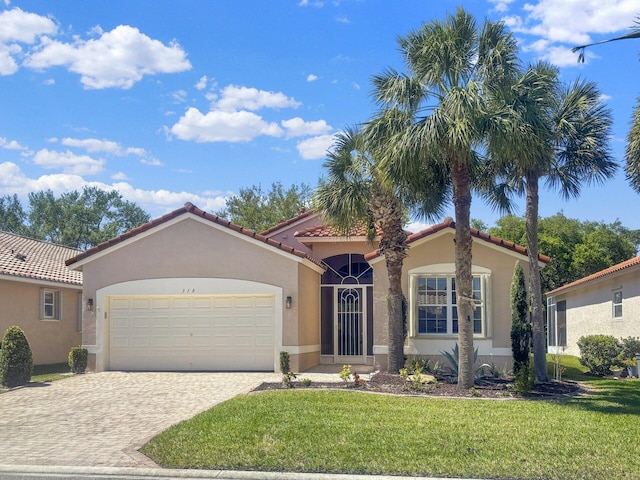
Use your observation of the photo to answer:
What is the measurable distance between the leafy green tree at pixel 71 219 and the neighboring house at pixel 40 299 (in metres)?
29.8

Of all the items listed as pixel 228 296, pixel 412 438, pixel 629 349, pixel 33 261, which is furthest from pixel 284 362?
pixel 33 261

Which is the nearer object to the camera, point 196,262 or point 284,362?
point 284,362

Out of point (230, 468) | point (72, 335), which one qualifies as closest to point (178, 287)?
point (72, 335)

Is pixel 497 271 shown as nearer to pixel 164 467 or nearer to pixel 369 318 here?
pixel 369 318

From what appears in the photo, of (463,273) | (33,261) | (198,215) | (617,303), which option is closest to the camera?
(463,273)

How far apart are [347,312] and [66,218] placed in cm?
4114

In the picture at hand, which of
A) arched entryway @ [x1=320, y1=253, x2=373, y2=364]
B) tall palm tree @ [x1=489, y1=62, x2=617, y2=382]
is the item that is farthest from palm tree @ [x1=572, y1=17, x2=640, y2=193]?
arched entryway @ [x1=320, y1=253, x2=373, y2=364]

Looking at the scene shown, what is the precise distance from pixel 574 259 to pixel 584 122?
24.4 meters

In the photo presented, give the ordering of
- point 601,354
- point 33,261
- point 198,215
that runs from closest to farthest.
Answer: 1. point 198,215
2. point 601,354
3. point 33,261

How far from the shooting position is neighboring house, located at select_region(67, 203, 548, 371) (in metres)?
18.4

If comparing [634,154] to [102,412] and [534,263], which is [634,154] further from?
[102,412]

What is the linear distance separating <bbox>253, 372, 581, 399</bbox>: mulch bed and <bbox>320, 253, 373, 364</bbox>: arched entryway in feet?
16.4

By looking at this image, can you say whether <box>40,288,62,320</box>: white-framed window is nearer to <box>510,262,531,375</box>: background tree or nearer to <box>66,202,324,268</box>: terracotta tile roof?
<box>66,202,324,268</box>: terracotta tile roof

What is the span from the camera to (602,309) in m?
25.1
